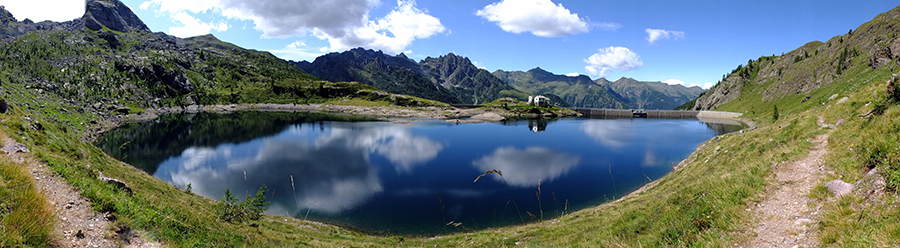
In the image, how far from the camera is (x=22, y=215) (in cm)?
571

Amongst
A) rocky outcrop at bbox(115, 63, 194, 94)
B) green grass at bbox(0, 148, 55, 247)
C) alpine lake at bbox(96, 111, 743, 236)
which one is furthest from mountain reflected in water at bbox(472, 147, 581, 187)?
rocky outcrop at bbox(115, 63, 194, 94)

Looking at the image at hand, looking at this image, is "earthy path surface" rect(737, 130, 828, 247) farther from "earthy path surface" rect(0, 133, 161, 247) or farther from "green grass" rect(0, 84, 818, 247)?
"earthy path surface" rect(0, 133, 161, 247)

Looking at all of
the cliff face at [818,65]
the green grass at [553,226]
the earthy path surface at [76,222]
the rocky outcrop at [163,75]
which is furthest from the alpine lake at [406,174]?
the rocky outcrop at [163,75]

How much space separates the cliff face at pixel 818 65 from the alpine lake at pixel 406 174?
85.1 m

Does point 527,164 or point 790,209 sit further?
point 527,164

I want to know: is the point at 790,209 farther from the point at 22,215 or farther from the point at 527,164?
the point at 527,164

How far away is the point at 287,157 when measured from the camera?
46938 mm

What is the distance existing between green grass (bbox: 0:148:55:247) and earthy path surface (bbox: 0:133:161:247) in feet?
0.95

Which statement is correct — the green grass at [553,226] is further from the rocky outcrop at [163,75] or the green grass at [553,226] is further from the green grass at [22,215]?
the rocky outcrop at [163,75]

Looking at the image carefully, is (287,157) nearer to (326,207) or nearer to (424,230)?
(326,207)

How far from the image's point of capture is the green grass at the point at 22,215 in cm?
525

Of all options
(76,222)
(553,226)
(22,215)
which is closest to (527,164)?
(553,226)

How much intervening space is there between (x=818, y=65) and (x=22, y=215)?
196m

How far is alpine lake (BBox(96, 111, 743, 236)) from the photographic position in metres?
26.4
